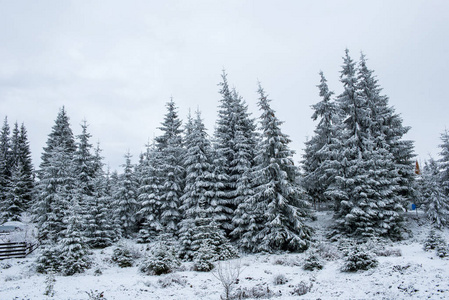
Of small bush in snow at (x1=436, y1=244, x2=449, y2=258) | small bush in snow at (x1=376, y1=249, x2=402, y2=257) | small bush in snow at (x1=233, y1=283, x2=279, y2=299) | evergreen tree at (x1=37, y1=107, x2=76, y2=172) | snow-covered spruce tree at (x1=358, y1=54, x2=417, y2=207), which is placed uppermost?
evergreen tree at (x1=37, y1=107, x2=76, y2=172)

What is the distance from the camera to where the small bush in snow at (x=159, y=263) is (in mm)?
15711

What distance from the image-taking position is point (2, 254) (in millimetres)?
21812

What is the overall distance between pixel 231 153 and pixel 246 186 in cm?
455

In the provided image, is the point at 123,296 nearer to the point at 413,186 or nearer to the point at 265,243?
the point at 265,243

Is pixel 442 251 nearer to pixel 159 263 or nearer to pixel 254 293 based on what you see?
pixel 254 293

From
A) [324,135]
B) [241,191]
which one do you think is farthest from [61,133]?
[324,135]

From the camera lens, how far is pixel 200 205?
23.0 metres

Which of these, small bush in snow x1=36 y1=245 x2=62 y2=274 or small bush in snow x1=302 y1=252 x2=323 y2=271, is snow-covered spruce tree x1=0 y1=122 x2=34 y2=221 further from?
small bush in snow x1=302 y1=252 x2=323 y2=271

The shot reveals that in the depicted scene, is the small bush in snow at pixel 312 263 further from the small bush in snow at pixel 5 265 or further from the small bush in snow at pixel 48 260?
the small bush in snow at pixel 5 265

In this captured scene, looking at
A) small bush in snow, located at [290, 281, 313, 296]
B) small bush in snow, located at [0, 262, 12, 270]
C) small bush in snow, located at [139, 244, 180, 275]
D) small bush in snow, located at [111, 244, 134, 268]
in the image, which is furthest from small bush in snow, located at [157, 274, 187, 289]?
small bush in snow, located at [0, 262, 12, 270]

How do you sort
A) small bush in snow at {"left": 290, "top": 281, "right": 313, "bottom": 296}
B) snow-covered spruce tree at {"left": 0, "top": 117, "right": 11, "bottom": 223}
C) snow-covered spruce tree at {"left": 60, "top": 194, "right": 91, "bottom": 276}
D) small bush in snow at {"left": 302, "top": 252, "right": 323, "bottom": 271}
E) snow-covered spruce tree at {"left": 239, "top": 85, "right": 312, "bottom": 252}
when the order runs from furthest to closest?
snow-covered spruce tree at {"left": 0, "top": 117, "right": 11, "bottom": 223} < snow-covered spruce tree at {"left": 239, "top": 85, "right": 312, "bottom": 252} < snow-covered spruce tree at {"left": 60, "top": 194, "right": 91, "bottom": 276} < small bush in snow at {"left": 302, "top": 252, "right": 323, "bottom": 271} < small bush in snow at {"left": 290, "top": 281, "right": 313, "bottom": 296}

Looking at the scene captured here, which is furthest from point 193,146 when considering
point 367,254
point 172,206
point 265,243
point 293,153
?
point 367,254

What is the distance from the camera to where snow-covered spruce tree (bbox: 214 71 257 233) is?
23031mm

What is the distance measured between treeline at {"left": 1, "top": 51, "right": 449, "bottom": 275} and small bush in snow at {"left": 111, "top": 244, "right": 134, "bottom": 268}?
7.73 ft
